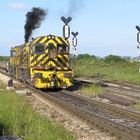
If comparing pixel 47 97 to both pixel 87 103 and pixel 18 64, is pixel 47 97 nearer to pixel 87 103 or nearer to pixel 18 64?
pixel 87 103

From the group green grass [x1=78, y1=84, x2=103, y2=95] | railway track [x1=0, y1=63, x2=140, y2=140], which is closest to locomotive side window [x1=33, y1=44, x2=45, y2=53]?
Result: green grass [x1=78, y1=84, x2=103, y2=95]

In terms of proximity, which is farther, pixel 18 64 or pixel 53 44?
pixel 18 64

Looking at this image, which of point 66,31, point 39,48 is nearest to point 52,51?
point 39,48

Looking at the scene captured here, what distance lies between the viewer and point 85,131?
42.5 ft

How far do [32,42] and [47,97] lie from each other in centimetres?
495

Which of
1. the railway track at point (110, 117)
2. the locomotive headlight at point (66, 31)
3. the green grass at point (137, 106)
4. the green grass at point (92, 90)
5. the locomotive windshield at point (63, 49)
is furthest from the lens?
the locomotive headlight at point (66, 31)

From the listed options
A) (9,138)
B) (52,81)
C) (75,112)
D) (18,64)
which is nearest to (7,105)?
(75,112)

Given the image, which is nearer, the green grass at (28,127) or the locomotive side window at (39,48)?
the green grass at (28,127)

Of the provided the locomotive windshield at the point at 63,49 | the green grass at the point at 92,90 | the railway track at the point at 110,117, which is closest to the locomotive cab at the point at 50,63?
the locomotive windshield at the point at 63,49

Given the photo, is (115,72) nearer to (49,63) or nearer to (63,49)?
(63,49)

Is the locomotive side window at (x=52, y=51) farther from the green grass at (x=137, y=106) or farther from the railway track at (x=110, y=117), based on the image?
the green grass at (x=137, y=106)

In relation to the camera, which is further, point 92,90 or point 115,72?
point 115,72

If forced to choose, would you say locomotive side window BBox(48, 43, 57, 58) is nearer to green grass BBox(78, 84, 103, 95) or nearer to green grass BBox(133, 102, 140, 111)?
green grass BBox(78, 84, 103, 95)

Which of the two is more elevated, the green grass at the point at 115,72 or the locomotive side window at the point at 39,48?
the locomotive side window at the point at 39,48
